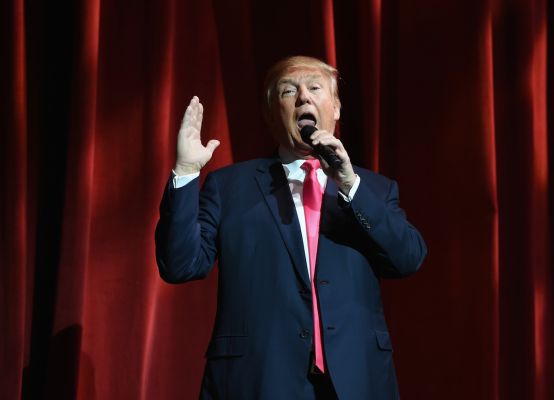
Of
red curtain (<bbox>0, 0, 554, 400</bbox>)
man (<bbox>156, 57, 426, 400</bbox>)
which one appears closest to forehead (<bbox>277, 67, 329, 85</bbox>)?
man (<bbox>156, 57, 426, 400</bbox>)

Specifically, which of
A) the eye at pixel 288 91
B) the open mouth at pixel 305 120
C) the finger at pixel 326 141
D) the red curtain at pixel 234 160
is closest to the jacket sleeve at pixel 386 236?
the finger at pixel 326 141

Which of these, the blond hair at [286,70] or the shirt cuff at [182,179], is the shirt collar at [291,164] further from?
the shirt cuff at [182,179]

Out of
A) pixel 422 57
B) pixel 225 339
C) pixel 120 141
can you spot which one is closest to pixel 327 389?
pixel 225 339

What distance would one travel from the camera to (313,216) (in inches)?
60.9

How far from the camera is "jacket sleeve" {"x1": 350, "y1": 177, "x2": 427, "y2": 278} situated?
1435mm

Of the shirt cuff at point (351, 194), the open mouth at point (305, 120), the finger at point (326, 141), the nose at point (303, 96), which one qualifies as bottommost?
the shirt cuff at point (351, 194)

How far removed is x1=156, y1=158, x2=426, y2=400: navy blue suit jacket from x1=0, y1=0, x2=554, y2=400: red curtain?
0.70 meters

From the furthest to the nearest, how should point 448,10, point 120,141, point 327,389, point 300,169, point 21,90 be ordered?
point 448,10 → point 120,141 → point 21,90 → point 300,169 → point 327,389

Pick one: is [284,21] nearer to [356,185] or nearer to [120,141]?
[120,141]

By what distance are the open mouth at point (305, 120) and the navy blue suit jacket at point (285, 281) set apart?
0.15m

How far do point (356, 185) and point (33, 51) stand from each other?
115 cm

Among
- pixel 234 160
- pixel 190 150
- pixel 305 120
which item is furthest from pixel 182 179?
pixel 234 160

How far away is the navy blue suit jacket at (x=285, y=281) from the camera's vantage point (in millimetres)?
1411

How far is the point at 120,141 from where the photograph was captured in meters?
2.23
